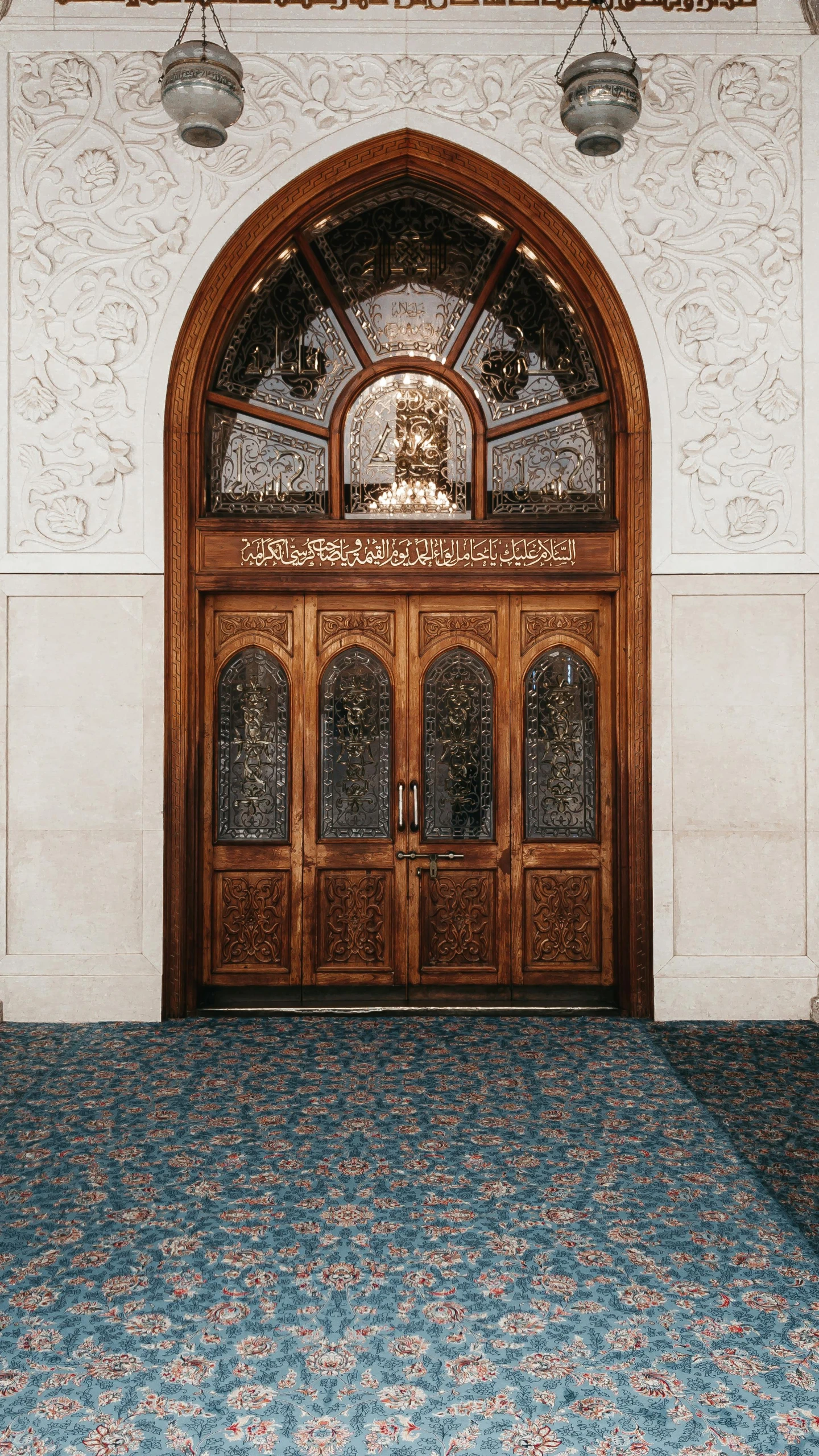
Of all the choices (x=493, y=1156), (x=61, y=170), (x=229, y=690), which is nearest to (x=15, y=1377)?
(x=493, y=1156)

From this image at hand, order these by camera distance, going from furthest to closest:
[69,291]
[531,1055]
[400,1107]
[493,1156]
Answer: [69,291]
[531,1055]
[400,1107]
[493,1156]

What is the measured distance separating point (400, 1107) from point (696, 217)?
424cm

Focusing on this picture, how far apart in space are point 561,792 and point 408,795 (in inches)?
30.4

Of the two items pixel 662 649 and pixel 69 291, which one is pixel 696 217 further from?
pixel 69 291

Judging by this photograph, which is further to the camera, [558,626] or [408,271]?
[408,271]

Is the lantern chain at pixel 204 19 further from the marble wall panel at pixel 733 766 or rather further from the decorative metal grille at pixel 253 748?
the marble wall panel at pixel 733 766

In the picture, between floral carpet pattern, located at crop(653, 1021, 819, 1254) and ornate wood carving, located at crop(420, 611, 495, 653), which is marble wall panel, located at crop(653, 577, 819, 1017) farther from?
ornate wood carving, located at crop(420, 611, 495, 653)

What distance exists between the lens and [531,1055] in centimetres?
438

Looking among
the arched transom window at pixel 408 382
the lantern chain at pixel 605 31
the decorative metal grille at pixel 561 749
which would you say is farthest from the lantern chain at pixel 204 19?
the decorative metal grille at pixel 561 749

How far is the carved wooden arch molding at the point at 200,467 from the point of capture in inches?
194

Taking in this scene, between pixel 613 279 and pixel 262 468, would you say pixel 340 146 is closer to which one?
pixel 613 279

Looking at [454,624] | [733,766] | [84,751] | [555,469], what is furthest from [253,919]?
[555,469]

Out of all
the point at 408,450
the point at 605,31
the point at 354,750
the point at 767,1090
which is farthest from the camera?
the point at 408,450

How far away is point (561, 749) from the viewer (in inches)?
202
